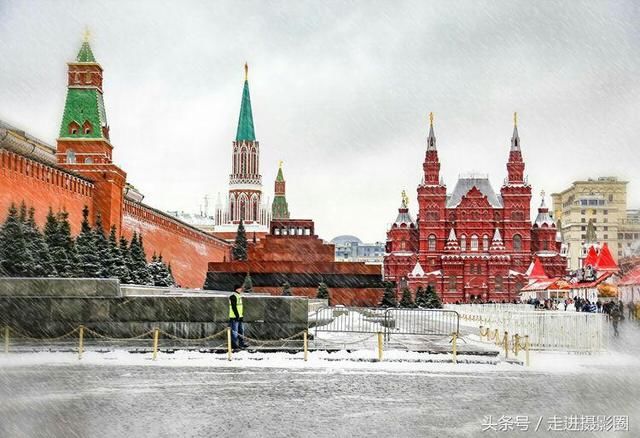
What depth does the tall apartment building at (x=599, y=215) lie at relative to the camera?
11531cm

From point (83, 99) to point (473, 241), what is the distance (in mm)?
49994

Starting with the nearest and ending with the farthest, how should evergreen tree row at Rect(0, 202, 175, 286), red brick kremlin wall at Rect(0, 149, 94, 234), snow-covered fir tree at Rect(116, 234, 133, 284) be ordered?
evergreen tree row at Rect(0, 202, 175, 286), red brick kremlin wall at Rect(0, 149, 94, 234), snow-covered fir tree at Rect(116, 234, 133, 284)

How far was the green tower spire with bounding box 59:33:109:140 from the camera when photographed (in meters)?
43.7

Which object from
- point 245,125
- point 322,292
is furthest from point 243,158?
point 322,292

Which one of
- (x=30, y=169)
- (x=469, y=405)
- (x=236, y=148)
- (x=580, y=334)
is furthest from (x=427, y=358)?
(x=236, y=148)

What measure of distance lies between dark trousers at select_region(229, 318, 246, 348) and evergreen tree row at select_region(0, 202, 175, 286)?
10908mm

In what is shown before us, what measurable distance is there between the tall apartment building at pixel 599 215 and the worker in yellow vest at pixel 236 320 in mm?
104552

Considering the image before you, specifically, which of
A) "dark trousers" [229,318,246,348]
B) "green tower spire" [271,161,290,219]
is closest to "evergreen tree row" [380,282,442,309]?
"dark trousers" [229,318,246,348]

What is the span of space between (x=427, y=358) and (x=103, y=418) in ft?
27.7

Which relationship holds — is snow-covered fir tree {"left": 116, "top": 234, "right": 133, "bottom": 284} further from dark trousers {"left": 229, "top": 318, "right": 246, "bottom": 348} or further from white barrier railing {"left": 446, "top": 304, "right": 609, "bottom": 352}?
white barrier railing {"left": 446, "top": 304, "right": 609, "bottom": 352}

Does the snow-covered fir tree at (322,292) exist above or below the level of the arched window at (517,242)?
below

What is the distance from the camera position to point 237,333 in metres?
15.8

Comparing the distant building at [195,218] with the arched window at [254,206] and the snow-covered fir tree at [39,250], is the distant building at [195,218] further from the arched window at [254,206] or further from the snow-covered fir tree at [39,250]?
the snow-covered fir tree at [39,250]

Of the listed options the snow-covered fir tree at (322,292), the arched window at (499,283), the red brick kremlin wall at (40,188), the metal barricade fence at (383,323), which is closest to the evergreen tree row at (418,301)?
the snow-covered fir tree at (322,292)
